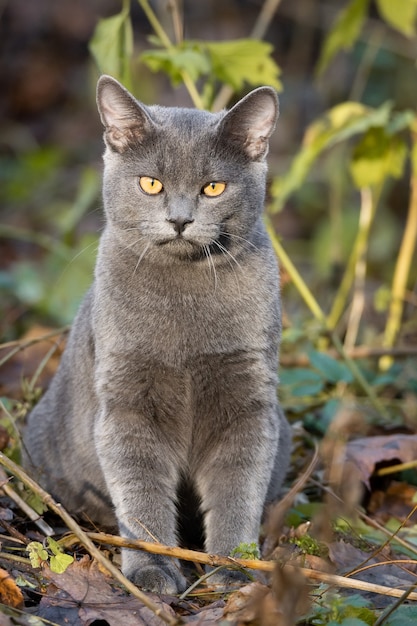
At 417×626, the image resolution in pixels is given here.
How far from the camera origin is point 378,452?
3484mm

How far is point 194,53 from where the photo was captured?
12.1 feet

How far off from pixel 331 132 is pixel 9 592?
2555 millimetres

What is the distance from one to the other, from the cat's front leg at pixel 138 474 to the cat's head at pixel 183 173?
513 millimetres

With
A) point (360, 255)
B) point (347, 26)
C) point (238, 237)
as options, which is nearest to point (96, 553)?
point (238, 237)

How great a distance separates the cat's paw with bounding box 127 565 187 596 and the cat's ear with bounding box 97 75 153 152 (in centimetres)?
122

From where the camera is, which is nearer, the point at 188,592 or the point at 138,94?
the point at 188,592

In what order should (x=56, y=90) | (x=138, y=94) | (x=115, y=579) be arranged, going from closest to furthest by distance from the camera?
(x=115, y=579)
(x=138, y=94)
(x=56, y=90)

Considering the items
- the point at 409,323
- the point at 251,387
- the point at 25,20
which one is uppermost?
the point at 25,20

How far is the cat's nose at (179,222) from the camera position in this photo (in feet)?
8.79

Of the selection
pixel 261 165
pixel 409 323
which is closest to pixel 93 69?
pixel 409 323

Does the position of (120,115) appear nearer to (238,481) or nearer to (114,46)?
(114,46)

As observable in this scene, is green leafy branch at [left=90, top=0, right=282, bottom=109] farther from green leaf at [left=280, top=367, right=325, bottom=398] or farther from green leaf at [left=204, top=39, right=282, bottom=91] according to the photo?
green leaf at [left=280, top=367, right=325, bottom=398]

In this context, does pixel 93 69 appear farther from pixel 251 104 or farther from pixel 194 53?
pixel 251 104

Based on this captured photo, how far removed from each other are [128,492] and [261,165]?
3.49ft
